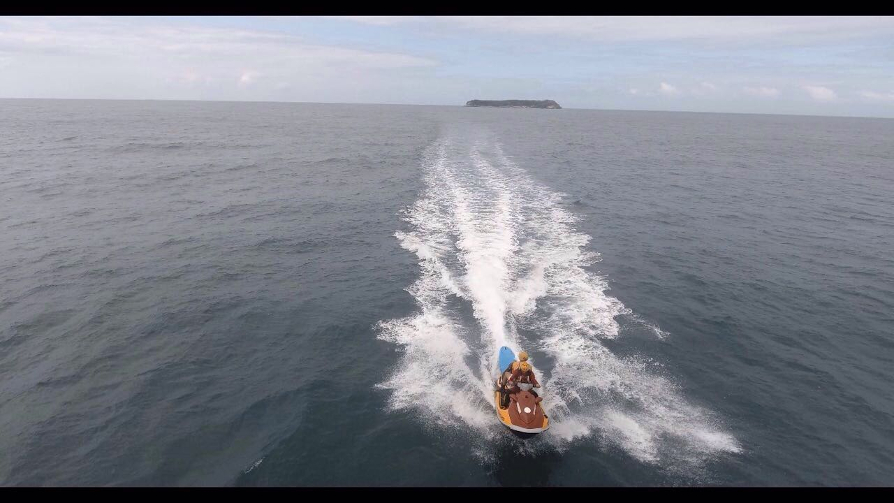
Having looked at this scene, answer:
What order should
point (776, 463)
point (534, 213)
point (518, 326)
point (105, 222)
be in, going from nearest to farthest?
1. point (776, 463)
2. point (518, 326)
3. point (105, 222)
4. point (534, 213)

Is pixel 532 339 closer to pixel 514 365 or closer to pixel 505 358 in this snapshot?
pixel 505 358

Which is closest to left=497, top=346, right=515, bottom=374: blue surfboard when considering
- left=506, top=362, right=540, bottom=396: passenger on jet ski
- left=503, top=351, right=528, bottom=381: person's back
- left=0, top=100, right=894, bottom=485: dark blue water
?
left=503, top=351, right=528, bottom=381: person's back

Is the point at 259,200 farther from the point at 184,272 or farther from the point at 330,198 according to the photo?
the point at 184,272

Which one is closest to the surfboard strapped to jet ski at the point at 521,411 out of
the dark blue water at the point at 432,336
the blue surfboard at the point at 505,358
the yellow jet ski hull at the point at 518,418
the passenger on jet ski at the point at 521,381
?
the yellow jet ski hull at the point at 518,418

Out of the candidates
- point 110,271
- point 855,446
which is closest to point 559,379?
point 855,446

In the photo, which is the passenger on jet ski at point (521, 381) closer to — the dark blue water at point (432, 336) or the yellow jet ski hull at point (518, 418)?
the yellow jet ski hull at point (518, 418)

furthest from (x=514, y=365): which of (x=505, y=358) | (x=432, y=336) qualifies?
(x=432, y=336)

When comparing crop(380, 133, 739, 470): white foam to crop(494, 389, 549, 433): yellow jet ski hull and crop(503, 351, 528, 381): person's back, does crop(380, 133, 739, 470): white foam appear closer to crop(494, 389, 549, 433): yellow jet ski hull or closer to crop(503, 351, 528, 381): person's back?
crop(494, 389, 549, 433): yellow jet ski hull
